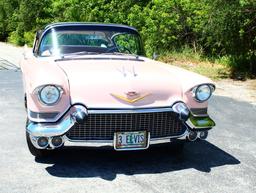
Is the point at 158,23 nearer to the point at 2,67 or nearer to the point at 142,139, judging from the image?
the point at 2,67

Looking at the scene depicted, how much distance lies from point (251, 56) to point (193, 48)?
11.0ft

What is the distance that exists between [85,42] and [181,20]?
1022 cm

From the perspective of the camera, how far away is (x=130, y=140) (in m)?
4.57

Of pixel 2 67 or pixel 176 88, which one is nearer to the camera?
pixel 176 88

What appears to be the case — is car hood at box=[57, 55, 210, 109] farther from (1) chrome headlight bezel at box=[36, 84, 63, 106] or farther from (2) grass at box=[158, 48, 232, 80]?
(2) grass at box=[158, 48, 232, 80]

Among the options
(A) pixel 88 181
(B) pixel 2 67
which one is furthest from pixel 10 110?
(B) pixel 2 67

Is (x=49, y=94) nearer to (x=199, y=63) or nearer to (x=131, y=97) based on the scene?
(x=131, y=97)

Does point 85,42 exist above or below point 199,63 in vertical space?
above

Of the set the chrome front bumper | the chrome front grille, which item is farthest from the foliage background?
the chrome front bumper

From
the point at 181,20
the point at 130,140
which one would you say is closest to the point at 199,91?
the point at 130,140

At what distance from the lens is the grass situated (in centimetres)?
1220

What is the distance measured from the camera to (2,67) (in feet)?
43.4

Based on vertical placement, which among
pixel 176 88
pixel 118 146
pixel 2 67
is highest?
pixel 176 88

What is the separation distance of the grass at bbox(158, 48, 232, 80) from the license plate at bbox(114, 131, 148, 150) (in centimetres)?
728
